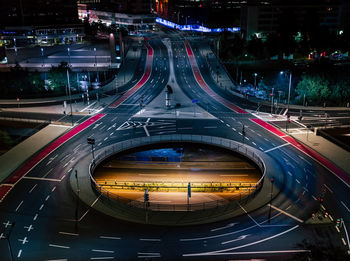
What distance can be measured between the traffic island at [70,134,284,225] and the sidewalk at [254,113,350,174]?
8.55m

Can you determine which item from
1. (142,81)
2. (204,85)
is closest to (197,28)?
(142,81)

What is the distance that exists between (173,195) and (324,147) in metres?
25.1

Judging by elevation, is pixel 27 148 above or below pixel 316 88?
below

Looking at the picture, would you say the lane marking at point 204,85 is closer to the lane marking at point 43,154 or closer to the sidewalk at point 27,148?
the lane marking at point 43,154

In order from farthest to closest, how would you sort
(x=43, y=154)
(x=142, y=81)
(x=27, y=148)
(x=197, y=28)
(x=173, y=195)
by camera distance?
(x=197, y=28) < (x=142, y=81) < (x=27, y=148) < (x=43, y=154) < (x=173, y=195)

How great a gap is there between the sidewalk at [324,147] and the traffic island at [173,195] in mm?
8553

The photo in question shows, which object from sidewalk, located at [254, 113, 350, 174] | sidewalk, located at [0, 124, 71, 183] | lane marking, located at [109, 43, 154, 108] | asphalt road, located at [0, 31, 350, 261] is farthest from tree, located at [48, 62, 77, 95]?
sidewalk, located at [254, 113, 350, 174]

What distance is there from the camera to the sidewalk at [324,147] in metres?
49.1

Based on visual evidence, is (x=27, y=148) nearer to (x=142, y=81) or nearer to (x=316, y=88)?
(x=142, y=81)

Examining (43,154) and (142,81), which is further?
(142,81)

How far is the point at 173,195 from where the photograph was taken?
157 feet

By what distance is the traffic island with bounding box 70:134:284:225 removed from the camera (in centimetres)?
3747

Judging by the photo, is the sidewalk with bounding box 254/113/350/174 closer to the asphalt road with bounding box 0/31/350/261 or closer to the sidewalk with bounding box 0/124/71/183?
the asphalt road with bounding box 0/31/350/261

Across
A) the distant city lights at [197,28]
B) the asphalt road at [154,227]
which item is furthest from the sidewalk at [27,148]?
the distant city lights at [197,28]
